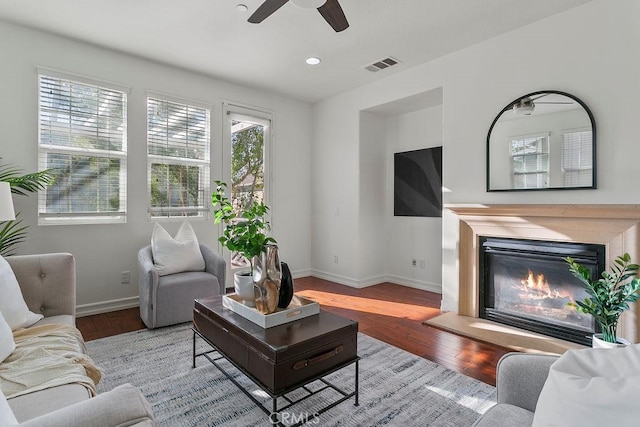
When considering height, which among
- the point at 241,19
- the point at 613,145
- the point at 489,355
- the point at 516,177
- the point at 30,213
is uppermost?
the point at 241,19

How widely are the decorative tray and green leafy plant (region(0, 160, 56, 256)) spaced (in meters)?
2.24

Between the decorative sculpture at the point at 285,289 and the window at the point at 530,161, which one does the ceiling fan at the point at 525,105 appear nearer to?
the window at the point at 530,161

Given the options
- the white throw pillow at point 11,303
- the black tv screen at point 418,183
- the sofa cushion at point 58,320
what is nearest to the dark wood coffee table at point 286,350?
the sofa cushion at point 58,320

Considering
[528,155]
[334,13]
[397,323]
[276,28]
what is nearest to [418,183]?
[528,155]

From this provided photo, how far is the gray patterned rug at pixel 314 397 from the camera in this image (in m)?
1.74

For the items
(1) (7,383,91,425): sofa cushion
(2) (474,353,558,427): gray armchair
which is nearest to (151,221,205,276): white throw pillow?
(1) (7,383,91,425): sofa cushion

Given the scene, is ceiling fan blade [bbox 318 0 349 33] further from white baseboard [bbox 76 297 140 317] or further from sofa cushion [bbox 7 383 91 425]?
white baseboard [bbox 76 297 140 317]

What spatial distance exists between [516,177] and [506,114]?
60 cm

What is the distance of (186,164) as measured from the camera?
400 cm

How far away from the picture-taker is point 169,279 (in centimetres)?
307

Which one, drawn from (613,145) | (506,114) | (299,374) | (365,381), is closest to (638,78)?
(613,145)

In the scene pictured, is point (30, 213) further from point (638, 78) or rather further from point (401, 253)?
point (638, 78)

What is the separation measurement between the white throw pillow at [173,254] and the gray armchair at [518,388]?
2946 mm

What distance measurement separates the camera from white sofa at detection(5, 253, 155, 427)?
2.54ft
